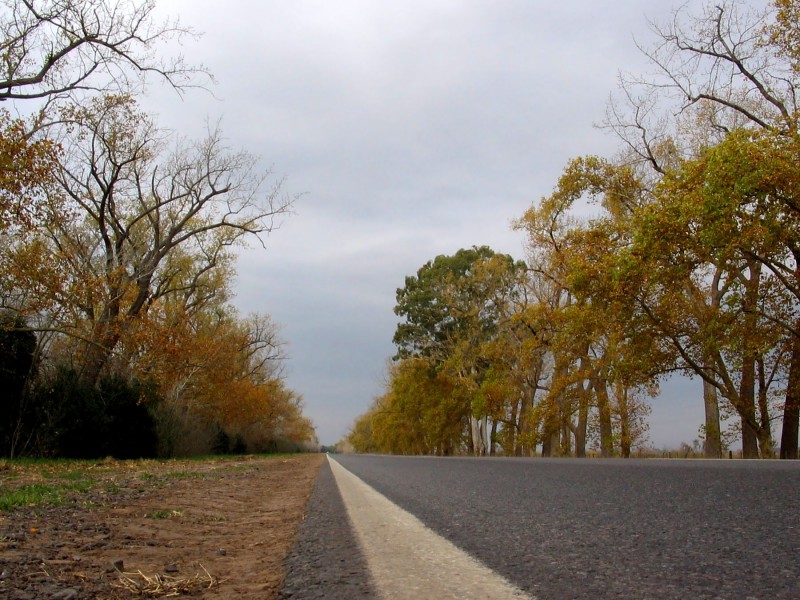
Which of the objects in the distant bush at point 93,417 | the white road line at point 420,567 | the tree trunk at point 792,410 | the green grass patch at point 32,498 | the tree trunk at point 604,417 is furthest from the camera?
the tree trunk at point 604,417

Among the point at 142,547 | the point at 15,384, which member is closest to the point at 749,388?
the point at 142,547

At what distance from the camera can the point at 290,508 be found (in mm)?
6914

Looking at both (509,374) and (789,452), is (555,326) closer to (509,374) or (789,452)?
(509,374)

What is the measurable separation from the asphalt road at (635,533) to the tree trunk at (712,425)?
634 inches

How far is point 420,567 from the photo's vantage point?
9.93 feet

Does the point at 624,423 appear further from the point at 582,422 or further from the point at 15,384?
the point at 15,384

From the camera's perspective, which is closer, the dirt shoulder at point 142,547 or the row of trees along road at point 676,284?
the dirt shoulder at point 142,547

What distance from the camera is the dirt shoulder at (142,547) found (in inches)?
112

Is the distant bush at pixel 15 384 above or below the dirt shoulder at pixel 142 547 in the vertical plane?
above

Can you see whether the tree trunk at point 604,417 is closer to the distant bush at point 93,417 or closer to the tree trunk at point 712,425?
the tree trunk at point 712,425

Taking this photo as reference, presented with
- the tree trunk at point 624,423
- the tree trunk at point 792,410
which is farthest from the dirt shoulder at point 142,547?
the tree trunk at point 624,423

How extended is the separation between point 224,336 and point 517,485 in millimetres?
33572

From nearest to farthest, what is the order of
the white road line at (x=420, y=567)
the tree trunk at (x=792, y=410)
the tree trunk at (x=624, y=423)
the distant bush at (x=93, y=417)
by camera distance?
the white road line at (x=420, y=567)
the tree trunk at (x=792, y=410)
the distant bush at (x=93, y=417)
the tree trunk at (x=624, y=423)

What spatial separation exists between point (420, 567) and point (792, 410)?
19216mm
